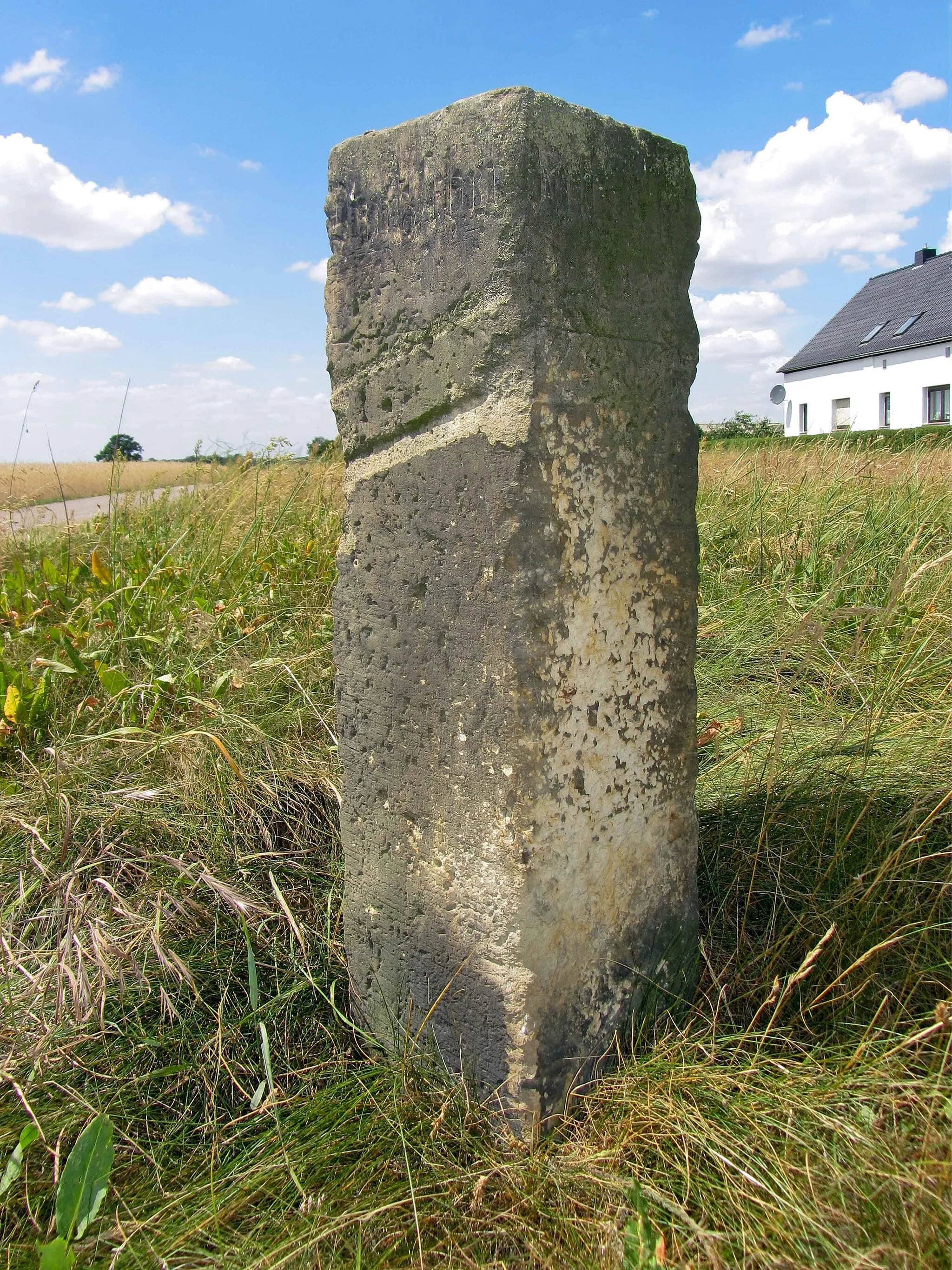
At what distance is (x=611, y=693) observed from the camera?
1.56 m

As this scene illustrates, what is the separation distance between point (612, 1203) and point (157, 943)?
3.25ft

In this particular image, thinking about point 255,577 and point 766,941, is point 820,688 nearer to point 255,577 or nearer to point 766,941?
point 766,941

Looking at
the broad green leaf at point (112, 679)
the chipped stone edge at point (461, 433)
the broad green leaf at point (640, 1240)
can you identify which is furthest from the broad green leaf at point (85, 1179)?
the broad green leaf at point (112, 679)

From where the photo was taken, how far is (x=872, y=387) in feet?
91.6

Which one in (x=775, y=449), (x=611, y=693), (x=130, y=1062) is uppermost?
(x=775, y=449)

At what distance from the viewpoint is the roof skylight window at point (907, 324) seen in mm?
26719

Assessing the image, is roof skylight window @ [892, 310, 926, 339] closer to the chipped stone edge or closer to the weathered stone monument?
the weathered stone monument

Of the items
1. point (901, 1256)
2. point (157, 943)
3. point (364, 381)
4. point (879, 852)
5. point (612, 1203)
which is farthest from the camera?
point (879, 852)

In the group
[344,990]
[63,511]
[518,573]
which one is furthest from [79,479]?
[518,573]

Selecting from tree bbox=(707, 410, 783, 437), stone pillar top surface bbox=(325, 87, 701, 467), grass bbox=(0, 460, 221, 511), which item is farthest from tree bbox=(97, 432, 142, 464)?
tree bbox=(707, 410, 783, 437)

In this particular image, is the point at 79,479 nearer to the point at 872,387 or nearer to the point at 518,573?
the point at 518,573

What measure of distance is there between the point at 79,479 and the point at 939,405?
85.3 ft

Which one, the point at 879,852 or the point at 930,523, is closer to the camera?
the point at 879,852

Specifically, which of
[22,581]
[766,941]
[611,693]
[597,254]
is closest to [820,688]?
[766,941]
